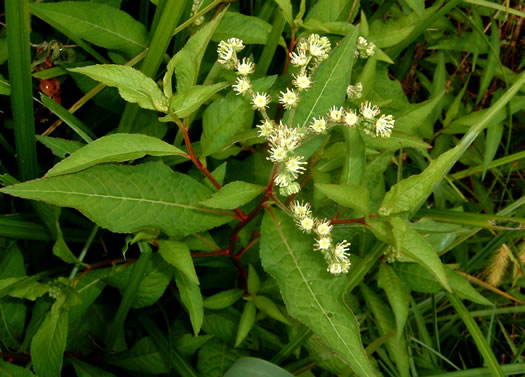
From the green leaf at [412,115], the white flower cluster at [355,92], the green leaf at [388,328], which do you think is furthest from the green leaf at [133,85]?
the green leaf at [388,328]

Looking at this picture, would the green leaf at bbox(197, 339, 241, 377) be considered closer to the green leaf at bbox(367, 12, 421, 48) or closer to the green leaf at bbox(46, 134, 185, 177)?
the green leaf at bbox(46, 134, 185, 177)

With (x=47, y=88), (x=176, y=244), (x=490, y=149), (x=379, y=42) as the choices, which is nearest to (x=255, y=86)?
(x=176, y=244)

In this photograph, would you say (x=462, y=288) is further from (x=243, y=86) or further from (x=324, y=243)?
(x=243, y=86)

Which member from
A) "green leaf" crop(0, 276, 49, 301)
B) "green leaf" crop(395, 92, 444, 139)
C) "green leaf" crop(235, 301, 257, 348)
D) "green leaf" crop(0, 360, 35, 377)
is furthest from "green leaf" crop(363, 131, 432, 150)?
"green leaf" crop(0, 360, 35, 377)

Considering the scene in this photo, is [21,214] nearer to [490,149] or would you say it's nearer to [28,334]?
[28,334]

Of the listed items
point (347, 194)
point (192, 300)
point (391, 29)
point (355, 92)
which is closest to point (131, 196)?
point (192, 300)

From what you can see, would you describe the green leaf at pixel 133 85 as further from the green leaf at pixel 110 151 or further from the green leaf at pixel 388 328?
the green leaf at pixel 388 328
